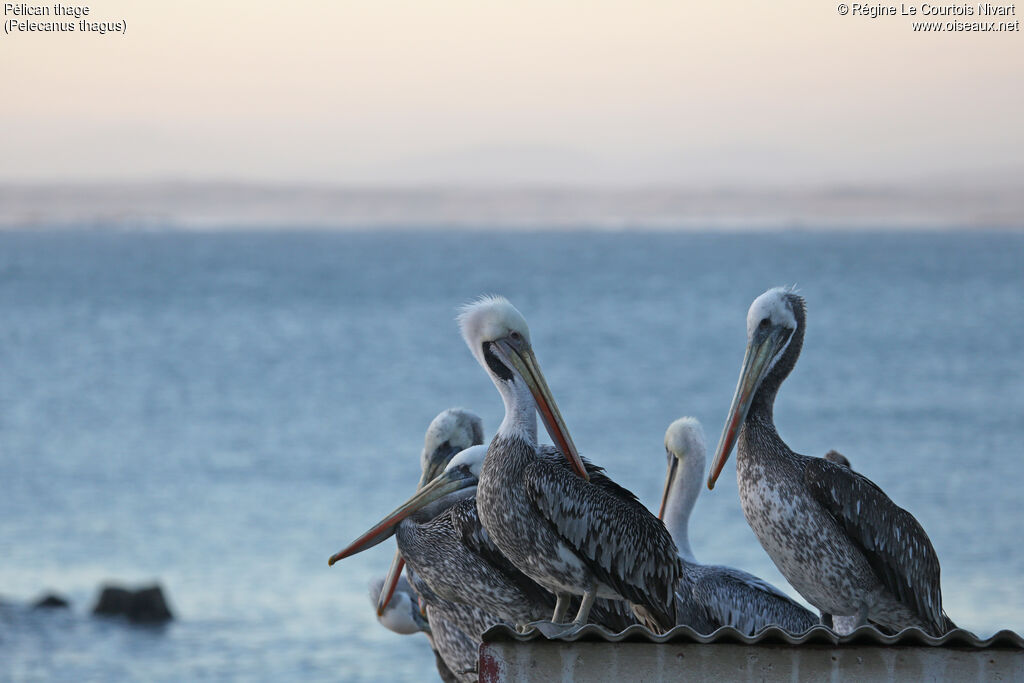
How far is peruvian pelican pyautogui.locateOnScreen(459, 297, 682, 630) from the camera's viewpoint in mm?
4836

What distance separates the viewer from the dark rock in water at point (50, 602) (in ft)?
57.9

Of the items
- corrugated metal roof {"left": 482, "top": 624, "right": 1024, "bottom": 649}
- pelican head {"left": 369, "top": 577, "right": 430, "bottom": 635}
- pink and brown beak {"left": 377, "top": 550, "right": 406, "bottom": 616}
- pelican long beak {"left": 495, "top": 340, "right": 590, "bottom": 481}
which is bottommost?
pelican head {"left": 369, "top": 577, "right": 430, "bottom": 635}

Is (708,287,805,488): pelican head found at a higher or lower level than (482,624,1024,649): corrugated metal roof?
higher

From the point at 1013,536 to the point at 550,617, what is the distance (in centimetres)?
1711

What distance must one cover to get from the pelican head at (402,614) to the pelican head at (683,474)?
Result: 1309 millimetres

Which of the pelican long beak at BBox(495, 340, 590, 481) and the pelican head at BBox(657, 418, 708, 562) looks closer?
the pelican long beak at BBox(495, 340, 590, 481)

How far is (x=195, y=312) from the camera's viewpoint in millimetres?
61906

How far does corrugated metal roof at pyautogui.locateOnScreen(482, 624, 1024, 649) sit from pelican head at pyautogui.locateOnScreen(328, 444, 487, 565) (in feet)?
6.12

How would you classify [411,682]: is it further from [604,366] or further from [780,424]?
[604,366]

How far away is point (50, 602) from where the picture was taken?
17672 mm

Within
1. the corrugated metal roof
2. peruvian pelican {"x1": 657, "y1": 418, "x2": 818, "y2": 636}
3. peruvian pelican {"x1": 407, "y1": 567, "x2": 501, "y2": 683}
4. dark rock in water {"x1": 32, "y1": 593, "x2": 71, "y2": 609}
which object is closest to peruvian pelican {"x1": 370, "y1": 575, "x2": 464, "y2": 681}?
peruvian pelican {"x1": 407, "y1": 567, "x2": 501, "y2": 683}

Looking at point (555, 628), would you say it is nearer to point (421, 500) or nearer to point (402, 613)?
point (421, 500)

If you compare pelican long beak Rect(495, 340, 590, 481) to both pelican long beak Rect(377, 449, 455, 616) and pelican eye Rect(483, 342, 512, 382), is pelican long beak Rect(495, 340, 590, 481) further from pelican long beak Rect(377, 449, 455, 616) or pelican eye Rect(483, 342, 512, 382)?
pelican long beak Rect(377, 449, 455, 616)

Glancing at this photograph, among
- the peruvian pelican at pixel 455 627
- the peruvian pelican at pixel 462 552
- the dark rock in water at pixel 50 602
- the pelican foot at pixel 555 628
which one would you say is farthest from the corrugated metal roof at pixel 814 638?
the dark rock in water at pixel 50 602
